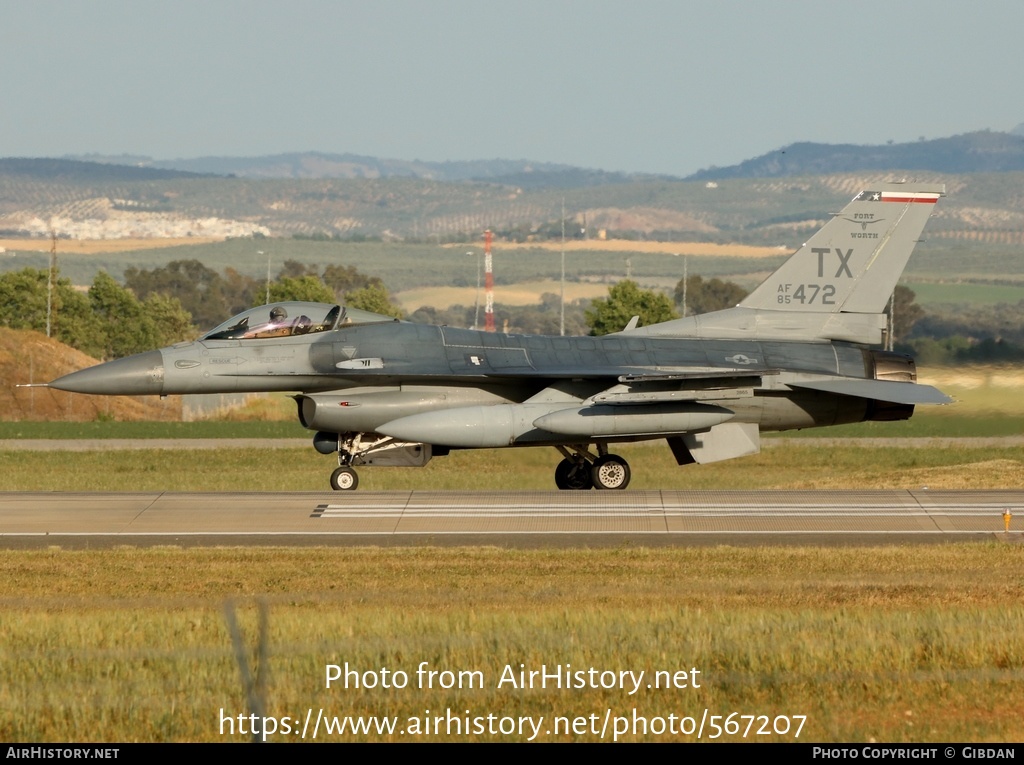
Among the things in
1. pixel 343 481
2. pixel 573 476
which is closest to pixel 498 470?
pixel 573 476

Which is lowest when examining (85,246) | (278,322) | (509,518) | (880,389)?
(85,246)

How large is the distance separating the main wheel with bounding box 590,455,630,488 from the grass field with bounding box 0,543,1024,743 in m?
7.94

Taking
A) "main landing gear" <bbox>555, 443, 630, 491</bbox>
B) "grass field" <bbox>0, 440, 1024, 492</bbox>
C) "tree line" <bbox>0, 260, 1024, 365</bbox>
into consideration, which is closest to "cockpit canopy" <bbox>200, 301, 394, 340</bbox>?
"grass field" <bbox>0, 440, 1024, 492</bbox>

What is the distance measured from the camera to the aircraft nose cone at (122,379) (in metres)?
19.5

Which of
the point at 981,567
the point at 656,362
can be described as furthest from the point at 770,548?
the point at 656,362

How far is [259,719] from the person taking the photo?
23.0ft

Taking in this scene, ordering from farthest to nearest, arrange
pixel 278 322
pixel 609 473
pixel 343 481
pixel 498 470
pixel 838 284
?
pixel 498 470, pixel 838 284, pixel 609 473, pixel 343 481, pixel 278 322

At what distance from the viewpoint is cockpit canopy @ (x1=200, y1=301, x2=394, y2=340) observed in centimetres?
2006

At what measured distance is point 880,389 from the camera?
20.6m

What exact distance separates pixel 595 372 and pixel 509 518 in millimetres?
3507

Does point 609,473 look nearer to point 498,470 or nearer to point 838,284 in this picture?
point 838,284

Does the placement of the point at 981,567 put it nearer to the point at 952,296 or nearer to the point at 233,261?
the point at 952,296

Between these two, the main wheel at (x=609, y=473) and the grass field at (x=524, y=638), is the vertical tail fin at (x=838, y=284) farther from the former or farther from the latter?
the grass field at (x=524, y=638)
